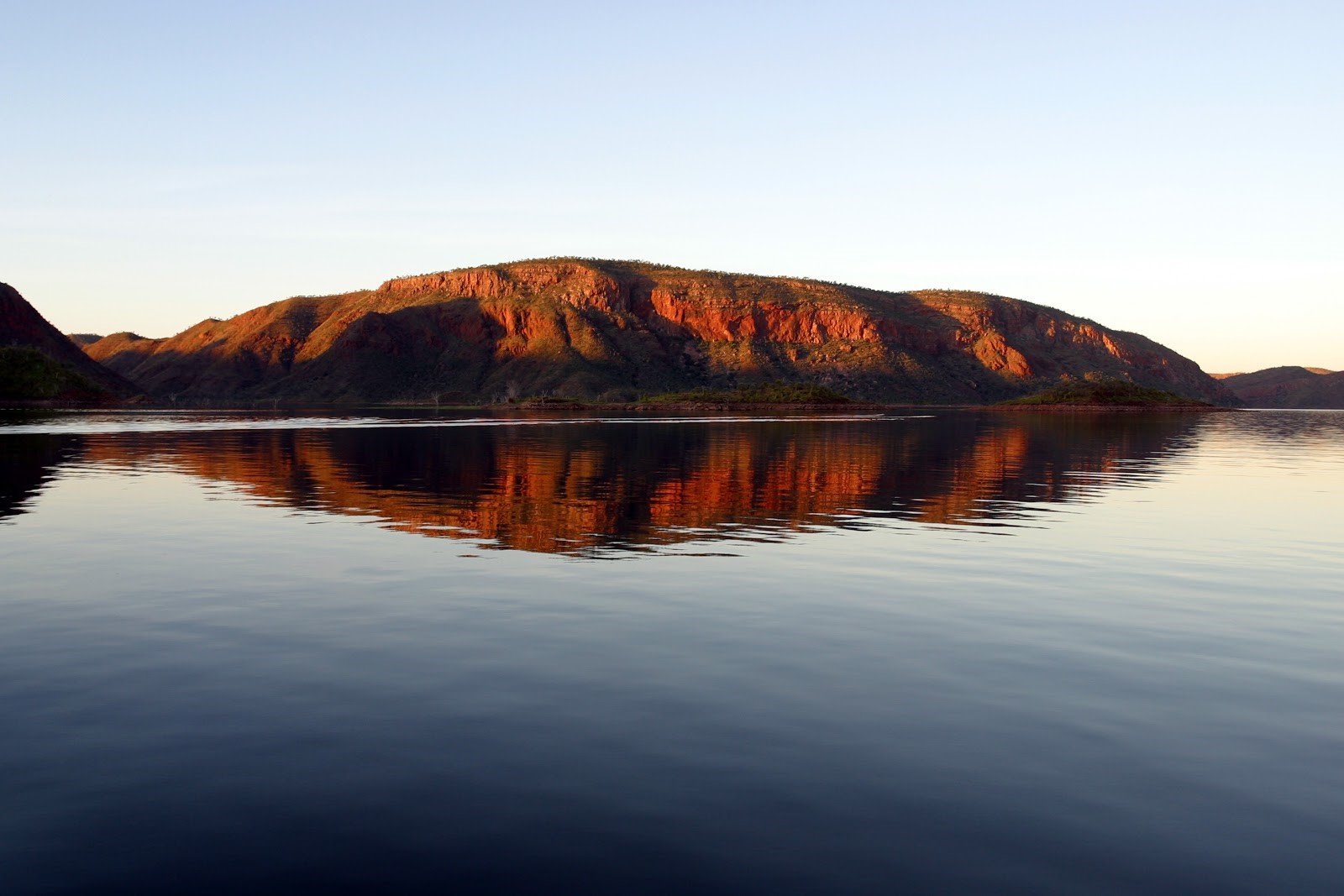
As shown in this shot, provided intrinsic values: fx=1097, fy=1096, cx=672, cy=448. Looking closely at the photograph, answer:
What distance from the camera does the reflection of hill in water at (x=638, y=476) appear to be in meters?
29.1

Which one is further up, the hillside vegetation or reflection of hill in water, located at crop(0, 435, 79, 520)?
the hillside vegetation

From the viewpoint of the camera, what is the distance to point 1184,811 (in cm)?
883

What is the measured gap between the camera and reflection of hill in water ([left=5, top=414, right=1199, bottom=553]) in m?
29.1

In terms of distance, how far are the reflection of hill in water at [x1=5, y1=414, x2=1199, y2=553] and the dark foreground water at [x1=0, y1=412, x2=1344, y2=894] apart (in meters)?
0.75

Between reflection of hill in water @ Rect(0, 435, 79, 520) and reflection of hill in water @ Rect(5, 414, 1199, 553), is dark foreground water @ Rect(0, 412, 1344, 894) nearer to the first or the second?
reflection of hill in water @ Rect(5, 414, 1199, 553)

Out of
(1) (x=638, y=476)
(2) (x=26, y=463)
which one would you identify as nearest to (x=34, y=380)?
(2) (x=26, y=463)

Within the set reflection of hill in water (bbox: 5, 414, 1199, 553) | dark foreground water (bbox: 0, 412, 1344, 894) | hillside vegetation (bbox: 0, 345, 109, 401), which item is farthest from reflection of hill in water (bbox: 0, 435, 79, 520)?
hillside vegetation (bbox: 0, 345, 109, 401)

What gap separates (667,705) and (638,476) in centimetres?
3148

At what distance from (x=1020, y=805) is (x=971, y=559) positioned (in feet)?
46.9

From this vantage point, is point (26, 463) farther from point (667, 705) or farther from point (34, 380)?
point (34, 380)

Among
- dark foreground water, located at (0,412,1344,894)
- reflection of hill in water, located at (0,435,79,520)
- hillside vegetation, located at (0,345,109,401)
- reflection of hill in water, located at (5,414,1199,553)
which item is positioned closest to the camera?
dark foreground water, located at (0,412,1344,894)

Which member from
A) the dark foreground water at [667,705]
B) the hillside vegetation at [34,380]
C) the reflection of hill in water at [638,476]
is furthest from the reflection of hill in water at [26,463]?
the hillside vegetation at [34,380]

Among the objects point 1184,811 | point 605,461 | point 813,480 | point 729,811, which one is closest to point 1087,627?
point 1184,811

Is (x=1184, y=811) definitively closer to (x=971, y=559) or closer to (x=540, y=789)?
(x=540, y=789)
